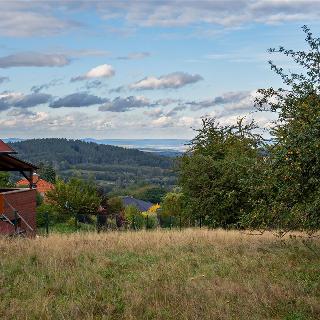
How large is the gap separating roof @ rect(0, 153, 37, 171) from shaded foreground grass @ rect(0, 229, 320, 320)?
38.3 feet

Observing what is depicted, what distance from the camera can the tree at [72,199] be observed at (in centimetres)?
5962

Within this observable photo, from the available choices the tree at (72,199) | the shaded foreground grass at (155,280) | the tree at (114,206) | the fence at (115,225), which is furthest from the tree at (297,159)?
the tree at (114,206)

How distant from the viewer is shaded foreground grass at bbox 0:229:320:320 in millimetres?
9156

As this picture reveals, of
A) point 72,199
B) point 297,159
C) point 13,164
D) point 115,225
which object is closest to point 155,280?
point 297,159

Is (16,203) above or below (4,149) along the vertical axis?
below

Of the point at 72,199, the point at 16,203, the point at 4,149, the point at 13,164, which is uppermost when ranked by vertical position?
the point at 4,149

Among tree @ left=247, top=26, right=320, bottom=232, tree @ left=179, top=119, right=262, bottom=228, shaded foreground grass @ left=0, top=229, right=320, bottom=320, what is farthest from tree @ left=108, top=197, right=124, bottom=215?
tree @ left=247, top=26, right=320, bottom=232

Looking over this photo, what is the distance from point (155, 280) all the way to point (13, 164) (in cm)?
1907

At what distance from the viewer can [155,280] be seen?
11234 millimetres

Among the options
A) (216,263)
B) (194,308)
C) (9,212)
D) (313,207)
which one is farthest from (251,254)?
(9,212)

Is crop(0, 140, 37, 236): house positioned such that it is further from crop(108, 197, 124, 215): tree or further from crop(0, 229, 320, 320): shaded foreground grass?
crop(108, 197, 124, 215): tree

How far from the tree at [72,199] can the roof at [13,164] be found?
30.4 m

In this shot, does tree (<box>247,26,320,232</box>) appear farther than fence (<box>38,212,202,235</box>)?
No

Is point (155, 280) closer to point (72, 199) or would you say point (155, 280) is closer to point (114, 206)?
point (72, 199)
